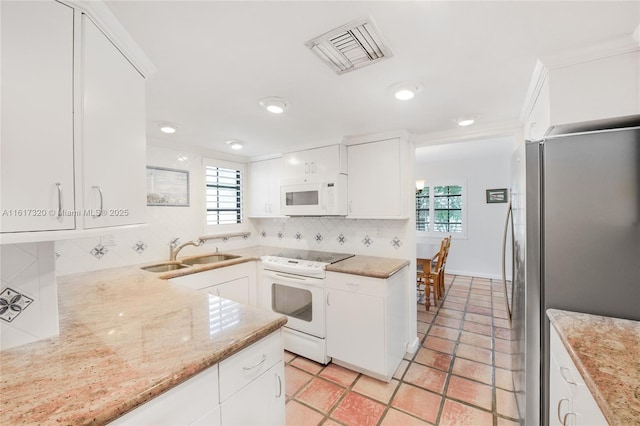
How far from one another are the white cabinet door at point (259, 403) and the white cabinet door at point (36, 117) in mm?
868

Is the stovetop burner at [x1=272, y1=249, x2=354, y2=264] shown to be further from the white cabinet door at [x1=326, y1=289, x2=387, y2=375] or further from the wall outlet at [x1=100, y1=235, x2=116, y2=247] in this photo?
the wall outlet at [x1=100, y1=235, x2=116, y2=247]

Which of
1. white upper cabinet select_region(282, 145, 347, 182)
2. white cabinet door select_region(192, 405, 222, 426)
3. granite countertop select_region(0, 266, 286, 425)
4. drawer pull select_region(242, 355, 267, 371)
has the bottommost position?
white cabinet door select_region(192, 405, 222, 426)

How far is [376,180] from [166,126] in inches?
78.5

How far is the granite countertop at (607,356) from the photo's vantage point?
743mm

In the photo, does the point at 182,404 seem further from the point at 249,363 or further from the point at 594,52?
the point at 594,52

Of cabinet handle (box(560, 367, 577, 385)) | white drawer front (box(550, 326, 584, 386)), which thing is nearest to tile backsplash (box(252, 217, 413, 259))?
white drawer front (box(550, 326, 584, 386))

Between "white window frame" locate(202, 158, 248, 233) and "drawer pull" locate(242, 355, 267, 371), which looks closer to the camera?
"drawer pull" locate(242, 355, 267, 371)

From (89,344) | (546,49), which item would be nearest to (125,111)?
(89,344)

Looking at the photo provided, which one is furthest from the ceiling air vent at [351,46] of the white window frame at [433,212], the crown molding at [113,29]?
the white window frame at [433,212]

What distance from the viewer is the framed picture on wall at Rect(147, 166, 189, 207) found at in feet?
8.96

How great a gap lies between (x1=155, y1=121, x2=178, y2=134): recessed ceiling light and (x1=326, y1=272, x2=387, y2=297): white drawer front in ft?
6.29

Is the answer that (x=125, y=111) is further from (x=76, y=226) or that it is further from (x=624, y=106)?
(x=624, y=106)

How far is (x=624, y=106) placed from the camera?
3.87 ft

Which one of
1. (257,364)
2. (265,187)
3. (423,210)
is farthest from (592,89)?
(423,210)
